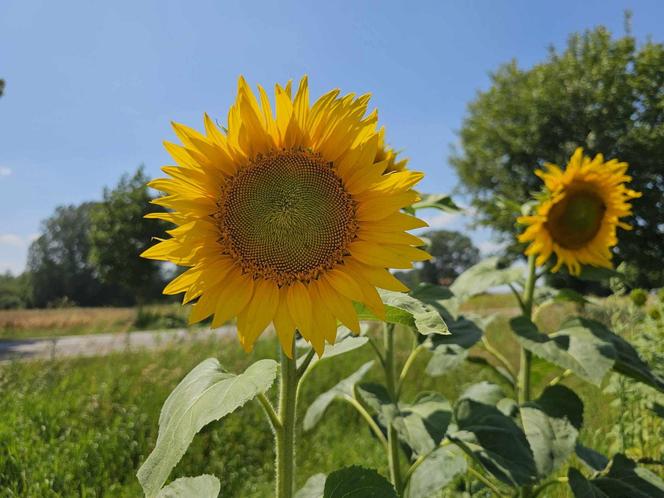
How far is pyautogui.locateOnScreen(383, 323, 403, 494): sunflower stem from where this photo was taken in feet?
6.51

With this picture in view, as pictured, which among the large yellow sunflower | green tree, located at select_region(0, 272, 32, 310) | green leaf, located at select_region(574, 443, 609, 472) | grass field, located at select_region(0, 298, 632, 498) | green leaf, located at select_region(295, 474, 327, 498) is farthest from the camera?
green tree, located at select_region(0, 272, 32, 310)

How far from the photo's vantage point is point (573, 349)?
2.09m

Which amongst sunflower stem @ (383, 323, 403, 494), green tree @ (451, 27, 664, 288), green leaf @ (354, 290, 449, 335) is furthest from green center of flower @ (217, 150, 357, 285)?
green tree @ (451, 27, 664, 288)

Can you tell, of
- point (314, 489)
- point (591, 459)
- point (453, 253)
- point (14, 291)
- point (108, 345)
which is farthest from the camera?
point (453, 253)

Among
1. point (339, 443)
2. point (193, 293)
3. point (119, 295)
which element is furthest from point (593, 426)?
point (119, 295)

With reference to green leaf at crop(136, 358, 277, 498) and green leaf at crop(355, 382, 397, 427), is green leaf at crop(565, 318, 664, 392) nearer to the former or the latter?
green leaf at crop(355, 382, 397, 427)

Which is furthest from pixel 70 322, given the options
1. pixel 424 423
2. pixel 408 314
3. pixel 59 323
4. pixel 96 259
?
pixel 408 314

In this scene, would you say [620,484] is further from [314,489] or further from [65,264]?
[65,264]

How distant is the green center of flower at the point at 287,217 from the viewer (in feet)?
4.45

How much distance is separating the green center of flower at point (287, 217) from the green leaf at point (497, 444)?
3.40ft

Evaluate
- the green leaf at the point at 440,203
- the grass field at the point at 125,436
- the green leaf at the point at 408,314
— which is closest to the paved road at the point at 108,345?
the grass field at the point at 125,436

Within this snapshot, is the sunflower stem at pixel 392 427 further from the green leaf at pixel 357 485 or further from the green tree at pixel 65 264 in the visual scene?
the green tree at pixel 65 264

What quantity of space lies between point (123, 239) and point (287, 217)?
27.9 meters

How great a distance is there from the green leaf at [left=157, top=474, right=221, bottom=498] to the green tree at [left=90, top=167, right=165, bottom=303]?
86.0 ft
